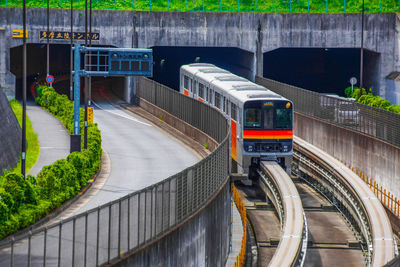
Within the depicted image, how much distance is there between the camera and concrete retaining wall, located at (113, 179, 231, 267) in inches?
869

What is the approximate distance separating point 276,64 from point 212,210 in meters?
62.6

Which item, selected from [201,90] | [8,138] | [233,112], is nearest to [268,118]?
[233,112]

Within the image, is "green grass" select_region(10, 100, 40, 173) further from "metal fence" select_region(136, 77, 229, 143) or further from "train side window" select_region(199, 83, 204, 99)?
"train side window" select_region(199, 83, 204, 99)

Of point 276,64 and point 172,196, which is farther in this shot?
point 276,64

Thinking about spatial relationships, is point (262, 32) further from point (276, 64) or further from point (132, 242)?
point (132, 242)

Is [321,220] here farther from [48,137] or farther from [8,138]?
[48,137]

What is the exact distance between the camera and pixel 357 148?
45906mm

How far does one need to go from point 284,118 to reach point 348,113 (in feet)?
30.0

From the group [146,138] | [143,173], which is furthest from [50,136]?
[143,173]

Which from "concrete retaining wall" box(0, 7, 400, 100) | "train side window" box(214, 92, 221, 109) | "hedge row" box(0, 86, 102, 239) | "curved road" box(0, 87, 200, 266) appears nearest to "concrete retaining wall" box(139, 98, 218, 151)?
"curved road" box(0, 87, 200, 266)

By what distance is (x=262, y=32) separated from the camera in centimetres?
7250

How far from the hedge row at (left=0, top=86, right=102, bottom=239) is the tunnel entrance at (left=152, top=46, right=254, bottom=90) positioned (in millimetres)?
39520

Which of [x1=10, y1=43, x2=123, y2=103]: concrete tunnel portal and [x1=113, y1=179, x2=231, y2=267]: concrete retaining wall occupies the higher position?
[x1=10, y1=43, x2=123, y2=103]: concrete tunnel portal

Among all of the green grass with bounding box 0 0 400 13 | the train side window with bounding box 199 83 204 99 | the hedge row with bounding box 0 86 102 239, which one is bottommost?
the hedge row with bounding box 0 86 102 239
